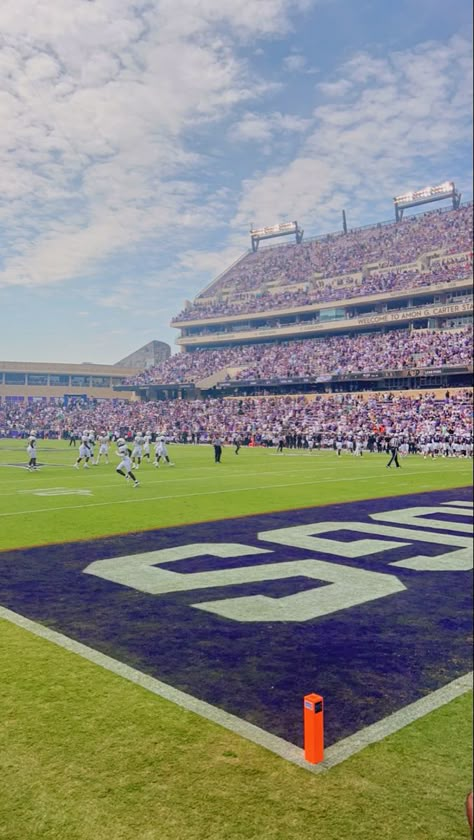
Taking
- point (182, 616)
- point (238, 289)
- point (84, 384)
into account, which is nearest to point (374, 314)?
point (238, 289)

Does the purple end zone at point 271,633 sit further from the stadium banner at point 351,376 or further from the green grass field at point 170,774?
the stadium banner at point 351,376

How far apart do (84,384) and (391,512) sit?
388 inches

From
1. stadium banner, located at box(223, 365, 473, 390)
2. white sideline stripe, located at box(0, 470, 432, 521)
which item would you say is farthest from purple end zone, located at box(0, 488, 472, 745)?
stadium banner, located at box(223, 365, 473, 390)

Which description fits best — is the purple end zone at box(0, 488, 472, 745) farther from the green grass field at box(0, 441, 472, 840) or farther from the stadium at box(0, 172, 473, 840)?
the green grass field at box(0, 441, 472, 840)

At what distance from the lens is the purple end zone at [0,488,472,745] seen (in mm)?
4230

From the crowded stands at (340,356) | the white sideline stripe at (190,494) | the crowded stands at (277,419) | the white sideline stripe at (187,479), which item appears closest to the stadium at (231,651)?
the white sideline stripe at (190,494)

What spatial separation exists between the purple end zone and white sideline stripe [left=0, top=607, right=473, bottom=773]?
66 millimetres

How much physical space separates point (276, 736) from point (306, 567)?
14.0ft

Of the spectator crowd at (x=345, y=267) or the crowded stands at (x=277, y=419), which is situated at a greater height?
the spectator crowd at (x=345, y=267)

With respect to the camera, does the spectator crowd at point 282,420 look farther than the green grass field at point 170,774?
Yes

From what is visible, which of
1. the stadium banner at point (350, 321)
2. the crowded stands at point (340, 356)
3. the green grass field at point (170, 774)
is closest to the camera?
the green grass field at point (170, 774)

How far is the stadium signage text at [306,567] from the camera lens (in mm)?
6297

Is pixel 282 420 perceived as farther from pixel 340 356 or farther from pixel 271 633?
pixel 271 633

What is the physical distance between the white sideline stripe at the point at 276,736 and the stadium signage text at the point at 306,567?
4.79 feet
